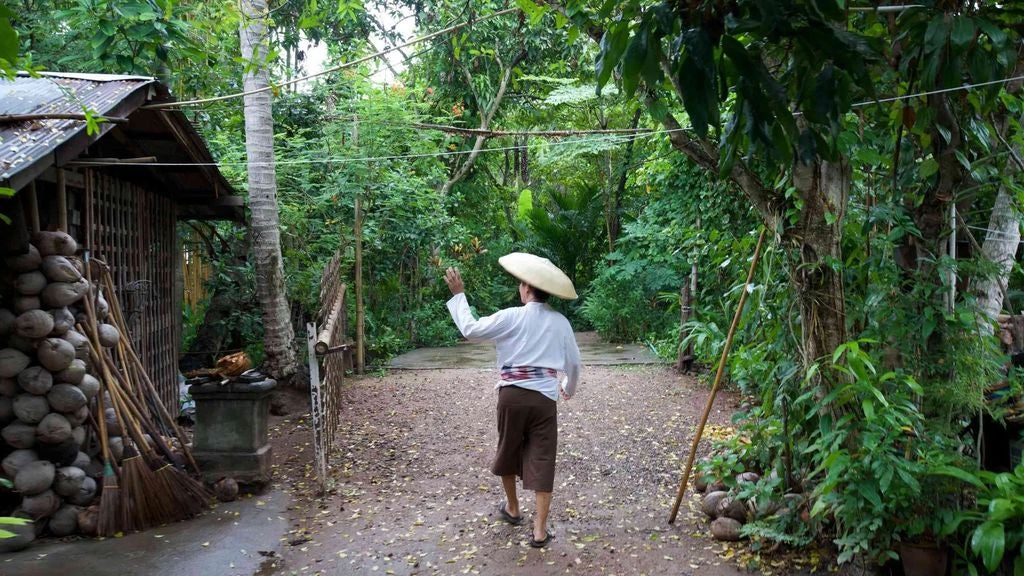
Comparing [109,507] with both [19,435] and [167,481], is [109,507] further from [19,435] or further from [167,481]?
[19,435]

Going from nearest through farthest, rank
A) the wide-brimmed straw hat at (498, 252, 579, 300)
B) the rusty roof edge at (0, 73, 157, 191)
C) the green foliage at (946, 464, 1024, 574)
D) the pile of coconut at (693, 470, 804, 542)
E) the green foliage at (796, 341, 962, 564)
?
the green foliage at (946, 464, 1024, 574), the green foliage at (796, 341, 962, 564), the rusty roof edge at (0, 73, 157, 191), the pile of coconut at (693, 470, 804, 542), the wide-brimmed straw hat at (498, 252, 579, 300)

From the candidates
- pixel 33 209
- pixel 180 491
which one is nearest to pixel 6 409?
pixel 180 491

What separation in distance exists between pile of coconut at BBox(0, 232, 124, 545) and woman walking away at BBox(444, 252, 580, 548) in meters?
2.24

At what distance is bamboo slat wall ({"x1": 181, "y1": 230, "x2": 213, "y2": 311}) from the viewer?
10.1 metres

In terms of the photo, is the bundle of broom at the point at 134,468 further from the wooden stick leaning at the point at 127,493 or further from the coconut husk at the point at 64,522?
the coconut husk at the point at 64,522

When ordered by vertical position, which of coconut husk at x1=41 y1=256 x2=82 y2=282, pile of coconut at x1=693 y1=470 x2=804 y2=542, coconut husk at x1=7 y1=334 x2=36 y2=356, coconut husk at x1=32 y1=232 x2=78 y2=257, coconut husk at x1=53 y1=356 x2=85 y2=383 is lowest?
pile of coconut at x1=693 y1=470 x2=804 y2=542

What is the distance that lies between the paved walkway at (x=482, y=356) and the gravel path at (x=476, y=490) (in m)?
1.77

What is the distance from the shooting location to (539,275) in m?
4.16

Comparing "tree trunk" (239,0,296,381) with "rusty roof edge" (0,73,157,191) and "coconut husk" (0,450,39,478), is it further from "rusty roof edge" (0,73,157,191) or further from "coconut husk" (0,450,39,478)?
"coconut husk" (0,450,39,478)

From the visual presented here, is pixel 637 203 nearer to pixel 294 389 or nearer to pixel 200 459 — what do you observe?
pixel 294 389

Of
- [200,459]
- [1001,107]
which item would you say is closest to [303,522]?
[200,459]

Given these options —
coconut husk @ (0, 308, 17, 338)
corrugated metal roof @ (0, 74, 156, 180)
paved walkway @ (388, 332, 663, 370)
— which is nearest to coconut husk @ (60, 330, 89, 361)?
coconut husk @ (0, 308, 17, 338)

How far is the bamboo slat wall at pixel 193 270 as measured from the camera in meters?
10.1

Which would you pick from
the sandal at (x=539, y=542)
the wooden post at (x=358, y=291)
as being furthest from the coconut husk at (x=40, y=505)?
the wooden post at (x=358, y=291)
